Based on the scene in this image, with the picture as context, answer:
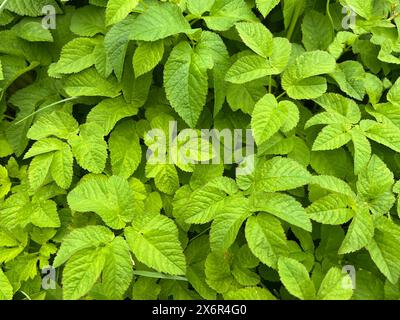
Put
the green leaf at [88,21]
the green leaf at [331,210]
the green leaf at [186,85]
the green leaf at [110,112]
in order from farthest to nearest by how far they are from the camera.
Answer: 1. the green leaf at [88,21]
2. the green leaf at [110,112]
3. the green leaf at [186,85]
4. the green leaf at [331,210]

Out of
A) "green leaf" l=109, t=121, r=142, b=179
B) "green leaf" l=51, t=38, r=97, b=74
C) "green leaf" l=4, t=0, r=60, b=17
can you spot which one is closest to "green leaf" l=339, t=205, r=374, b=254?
"green leaf" l=109, t=121, r=142, b=179

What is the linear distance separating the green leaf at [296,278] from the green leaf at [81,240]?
486mm

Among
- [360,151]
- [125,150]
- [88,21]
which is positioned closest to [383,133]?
[360,151]

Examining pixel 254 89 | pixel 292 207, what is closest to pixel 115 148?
pixel 254 89

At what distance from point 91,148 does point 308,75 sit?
28.3 inches

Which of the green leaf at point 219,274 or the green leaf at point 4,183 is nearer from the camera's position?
the green leaf at point 219,274

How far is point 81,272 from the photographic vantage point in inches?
52.3

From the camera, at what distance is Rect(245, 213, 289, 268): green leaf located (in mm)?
1366

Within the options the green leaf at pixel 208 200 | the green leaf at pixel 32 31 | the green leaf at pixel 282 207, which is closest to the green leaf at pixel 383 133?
the green leaf at pixel 282 207

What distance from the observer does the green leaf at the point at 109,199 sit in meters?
1.43

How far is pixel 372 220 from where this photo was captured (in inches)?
55.3

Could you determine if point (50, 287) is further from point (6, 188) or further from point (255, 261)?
point (255, 261)

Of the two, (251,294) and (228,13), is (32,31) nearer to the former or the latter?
(228,13)

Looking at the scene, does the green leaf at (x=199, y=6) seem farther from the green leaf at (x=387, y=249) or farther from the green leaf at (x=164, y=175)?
the green leaf at (x=387, y=249)
